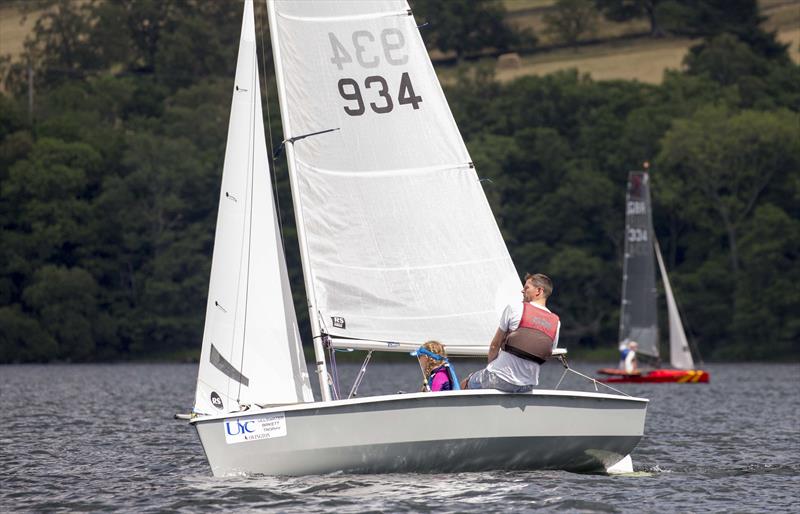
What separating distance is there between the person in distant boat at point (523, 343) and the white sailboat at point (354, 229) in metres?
0.96

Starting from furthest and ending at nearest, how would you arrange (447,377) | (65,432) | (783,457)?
1. (65,432)
2. (783,457)
3. (447,377)

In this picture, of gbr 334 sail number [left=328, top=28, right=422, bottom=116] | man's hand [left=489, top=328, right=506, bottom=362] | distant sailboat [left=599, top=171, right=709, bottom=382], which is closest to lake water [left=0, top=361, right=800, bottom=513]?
man's hand [left=489, top=328, right=506, bottom=362]

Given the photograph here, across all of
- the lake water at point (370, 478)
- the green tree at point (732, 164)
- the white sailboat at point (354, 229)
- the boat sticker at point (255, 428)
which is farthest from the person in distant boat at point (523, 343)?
the green tree at point (732, 164)

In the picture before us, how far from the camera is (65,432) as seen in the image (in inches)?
1126

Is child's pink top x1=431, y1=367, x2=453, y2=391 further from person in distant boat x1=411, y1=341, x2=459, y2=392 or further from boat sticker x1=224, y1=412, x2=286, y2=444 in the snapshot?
boat sticker x1=224, y1=412, x2=286, y2=444

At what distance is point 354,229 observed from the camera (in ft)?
61.2

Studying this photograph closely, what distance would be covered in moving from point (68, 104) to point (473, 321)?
3568 inches

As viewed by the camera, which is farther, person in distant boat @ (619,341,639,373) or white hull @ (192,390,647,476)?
person in distant boat @ (619,341,639,373)

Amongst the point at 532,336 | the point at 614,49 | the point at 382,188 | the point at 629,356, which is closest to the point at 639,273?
the point at 629,356

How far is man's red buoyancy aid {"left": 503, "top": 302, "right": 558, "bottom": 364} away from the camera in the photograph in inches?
684

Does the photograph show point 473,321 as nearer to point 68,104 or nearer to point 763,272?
point 763,272

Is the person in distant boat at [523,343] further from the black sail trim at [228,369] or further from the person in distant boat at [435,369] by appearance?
the black sail trim at [228,369]

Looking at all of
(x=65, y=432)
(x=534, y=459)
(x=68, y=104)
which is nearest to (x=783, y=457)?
(x=534, y=459)

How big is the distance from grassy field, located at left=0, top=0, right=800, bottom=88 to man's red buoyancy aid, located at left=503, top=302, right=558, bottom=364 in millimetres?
101488
